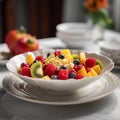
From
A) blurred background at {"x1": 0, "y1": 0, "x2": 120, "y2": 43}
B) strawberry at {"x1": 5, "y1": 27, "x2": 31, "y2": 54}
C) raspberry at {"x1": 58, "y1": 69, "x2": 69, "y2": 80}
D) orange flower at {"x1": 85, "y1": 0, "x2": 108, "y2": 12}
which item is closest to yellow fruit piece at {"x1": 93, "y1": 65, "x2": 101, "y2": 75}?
raspberry at {"x1": 58, "y1": 69, "x2": 69, "y2": 80}

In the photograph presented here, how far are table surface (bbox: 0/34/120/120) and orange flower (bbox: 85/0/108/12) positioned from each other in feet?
2.62

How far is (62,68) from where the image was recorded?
100 cm

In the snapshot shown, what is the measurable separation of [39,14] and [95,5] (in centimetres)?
149

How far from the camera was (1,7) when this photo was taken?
124 inches

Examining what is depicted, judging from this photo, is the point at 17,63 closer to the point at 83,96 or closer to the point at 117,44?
the point at 83,96

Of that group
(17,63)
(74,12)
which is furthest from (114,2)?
(17,63)

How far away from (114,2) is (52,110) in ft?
6.41

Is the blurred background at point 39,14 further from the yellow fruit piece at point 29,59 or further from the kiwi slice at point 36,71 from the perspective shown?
the kiwi slice at point 36,71

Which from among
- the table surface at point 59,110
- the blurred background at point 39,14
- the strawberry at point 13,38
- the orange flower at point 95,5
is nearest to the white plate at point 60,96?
the table surface at point 59,110

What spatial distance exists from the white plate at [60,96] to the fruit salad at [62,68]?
5 centimetres

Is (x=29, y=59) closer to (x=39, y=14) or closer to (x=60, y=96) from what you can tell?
(x=60, y=96)

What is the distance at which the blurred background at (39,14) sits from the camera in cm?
309

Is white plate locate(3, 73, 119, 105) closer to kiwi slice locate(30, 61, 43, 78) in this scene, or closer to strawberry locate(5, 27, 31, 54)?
kiwi slice locate(30, 61, 43, 78)

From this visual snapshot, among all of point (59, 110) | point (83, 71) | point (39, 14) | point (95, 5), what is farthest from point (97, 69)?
point (39, 14)
